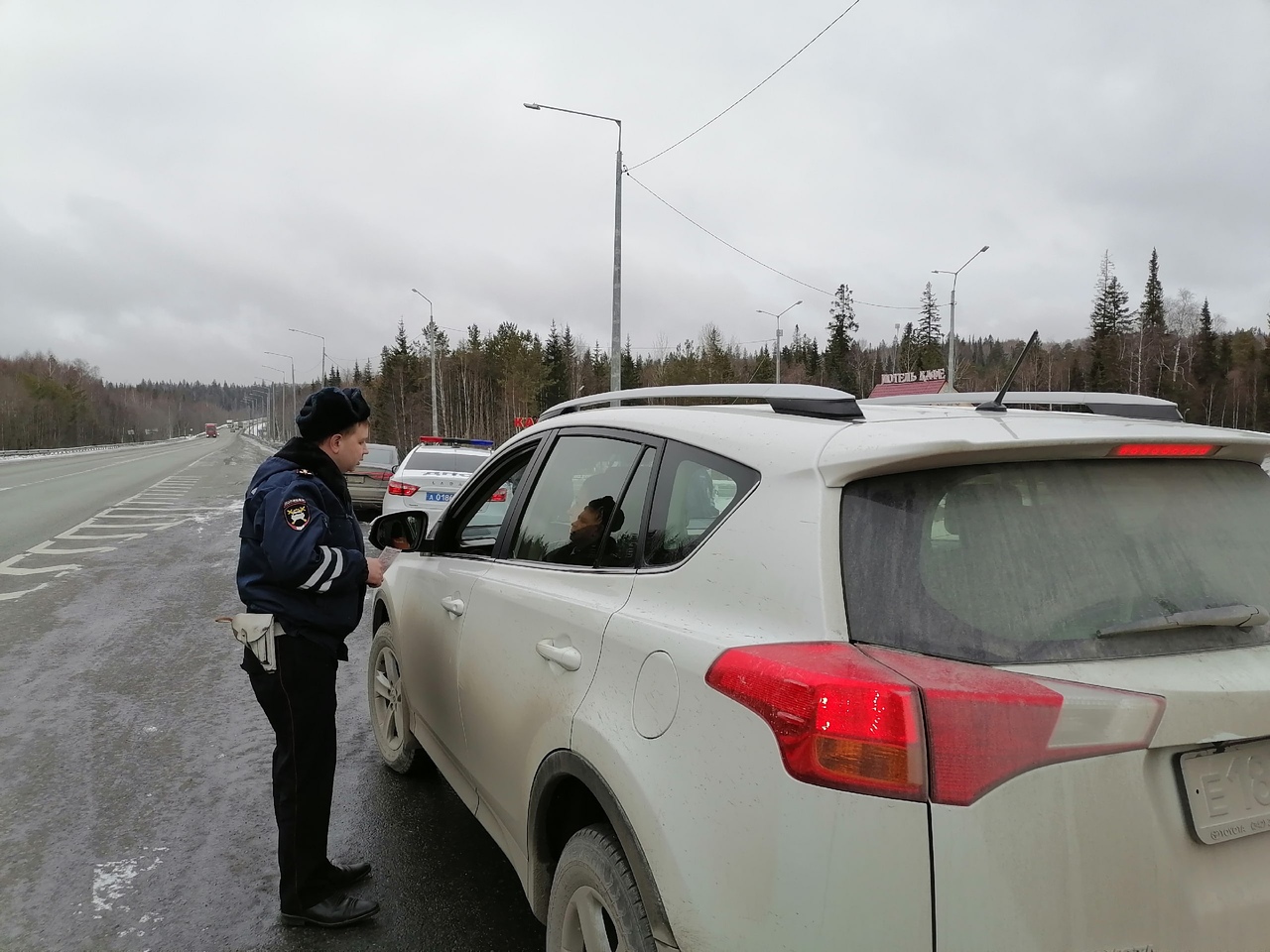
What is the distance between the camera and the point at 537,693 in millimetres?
2379

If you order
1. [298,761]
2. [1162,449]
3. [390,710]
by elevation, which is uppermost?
[1162,449]

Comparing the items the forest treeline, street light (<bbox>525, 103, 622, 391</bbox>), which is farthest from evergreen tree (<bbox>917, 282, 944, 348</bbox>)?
street light (<bbox>525, 103, 622, 391</bbox>)

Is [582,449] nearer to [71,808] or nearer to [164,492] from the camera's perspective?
[71,808]

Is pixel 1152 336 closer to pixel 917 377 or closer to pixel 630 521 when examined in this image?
pixel 917 377

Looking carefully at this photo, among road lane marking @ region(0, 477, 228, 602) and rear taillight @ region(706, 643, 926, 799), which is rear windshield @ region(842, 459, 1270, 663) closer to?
rear taillight @ region(706, 643, 926, 799)

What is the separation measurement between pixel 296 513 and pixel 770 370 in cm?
7722

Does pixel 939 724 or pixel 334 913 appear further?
pixel 334 913

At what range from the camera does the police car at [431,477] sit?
12.8 m

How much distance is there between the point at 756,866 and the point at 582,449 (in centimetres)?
162

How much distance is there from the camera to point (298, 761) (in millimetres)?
3027

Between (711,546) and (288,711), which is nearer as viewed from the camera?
(711,546)

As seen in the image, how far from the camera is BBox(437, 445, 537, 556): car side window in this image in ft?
11.1

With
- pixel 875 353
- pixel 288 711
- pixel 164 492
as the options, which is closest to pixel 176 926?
pixel 288 711

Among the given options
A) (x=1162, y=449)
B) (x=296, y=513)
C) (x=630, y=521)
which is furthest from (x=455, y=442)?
(x=1162, y=449)
